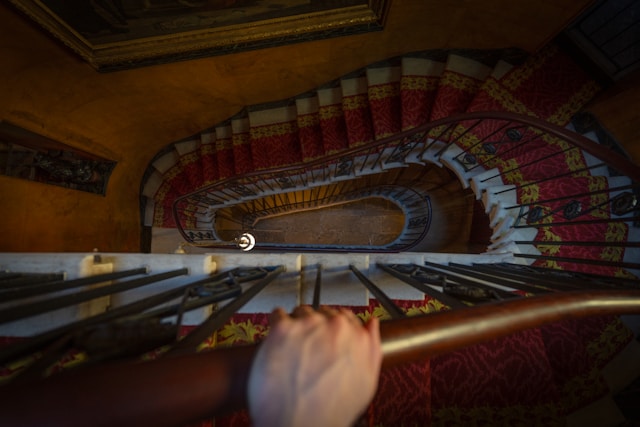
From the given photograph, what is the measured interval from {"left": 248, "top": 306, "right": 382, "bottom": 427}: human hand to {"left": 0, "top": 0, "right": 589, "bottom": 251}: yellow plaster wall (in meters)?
3.45

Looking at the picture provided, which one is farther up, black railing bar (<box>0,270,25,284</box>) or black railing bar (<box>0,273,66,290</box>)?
black railing bar (<box>0,270,25,284</box>)

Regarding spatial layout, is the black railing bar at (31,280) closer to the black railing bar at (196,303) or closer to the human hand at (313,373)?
the black railing bar at (196,303)

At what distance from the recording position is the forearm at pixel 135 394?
0.42 metres

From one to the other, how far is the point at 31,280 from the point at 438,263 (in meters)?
2.40

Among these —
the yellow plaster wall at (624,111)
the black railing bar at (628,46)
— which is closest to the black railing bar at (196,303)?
the yellow plaster wall at (624,111)

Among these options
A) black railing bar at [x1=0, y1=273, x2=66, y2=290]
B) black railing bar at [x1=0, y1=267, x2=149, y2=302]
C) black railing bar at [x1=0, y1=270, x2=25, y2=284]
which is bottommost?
black railing bar at [x1=0, y1=267, x2=149, y2=302]

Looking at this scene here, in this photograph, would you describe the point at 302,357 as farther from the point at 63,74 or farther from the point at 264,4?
the point at 63,74

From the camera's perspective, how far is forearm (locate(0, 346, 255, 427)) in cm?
42

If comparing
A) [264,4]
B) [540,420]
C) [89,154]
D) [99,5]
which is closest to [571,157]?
[540,420]

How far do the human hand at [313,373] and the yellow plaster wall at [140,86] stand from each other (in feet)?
11.3

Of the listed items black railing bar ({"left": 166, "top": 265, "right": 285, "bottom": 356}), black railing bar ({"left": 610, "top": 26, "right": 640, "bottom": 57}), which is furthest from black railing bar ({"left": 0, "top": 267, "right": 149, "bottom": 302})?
black railing bar ({"left": 610, "top": 26, "right": 640, "bottom": 57})

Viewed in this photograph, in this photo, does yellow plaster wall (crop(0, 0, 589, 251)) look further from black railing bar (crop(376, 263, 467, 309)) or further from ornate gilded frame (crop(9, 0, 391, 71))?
black railing bar (crop(376, 263, 467, 309))

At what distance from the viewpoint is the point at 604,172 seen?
2773mm

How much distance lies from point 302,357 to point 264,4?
3505mm
